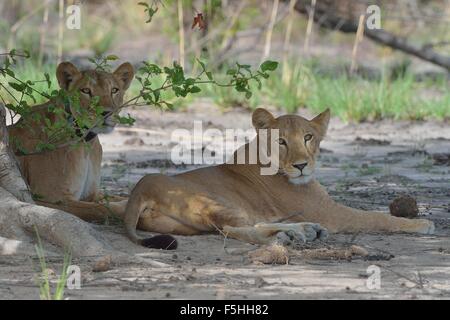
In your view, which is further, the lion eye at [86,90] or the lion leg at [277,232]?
the lion eye at [86,90]

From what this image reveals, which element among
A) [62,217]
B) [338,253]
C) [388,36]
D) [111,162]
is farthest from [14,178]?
[388,36]

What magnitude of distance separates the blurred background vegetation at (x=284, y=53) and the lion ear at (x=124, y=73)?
69 cm

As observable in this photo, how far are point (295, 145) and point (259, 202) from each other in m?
0.41

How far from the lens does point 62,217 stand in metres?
5.77

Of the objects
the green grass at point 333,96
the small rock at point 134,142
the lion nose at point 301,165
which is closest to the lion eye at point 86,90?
the lion nose at point 301,165

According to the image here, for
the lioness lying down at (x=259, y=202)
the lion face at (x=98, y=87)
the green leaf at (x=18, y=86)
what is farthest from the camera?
the lion face at (x=98, y=87)

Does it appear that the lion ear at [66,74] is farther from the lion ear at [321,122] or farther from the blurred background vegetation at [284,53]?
the lion ear at [321,122]

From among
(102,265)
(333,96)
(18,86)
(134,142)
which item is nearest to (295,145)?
(18,86)

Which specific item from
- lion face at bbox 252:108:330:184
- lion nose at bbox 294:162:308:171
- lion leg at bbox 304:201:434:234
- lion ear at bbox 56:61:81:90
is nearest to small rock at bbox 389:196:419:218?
lion leg at bbox 304:201:434:234

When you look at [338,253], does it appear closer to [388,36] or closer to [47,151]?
[47,151]

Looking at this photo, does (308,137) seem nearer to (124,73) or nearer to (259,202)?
(259,202)

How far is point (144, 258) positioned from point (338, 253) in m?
0.98

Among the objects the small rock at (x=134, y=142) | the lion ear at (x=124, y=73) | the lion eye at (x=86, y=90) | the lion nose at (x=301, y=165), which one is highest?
the lion ear at (x=124, y=73)

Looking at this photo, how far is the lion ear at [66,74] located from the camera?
274 inches
